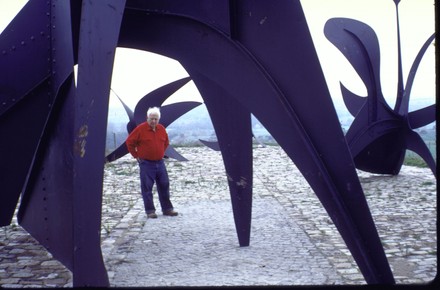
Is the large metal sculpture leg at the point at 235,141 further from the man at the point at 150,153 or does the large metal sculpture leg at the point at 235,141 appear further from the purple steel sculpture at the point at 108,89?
the man at the point at 150,153

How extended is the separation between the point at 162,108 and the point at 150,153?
7781 mm

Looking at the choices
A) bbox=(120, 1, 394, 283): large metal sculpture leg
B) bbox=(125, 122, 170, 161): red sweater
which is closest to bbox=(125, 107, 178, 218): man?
bbox=(125, 122, 170, 161): red sweater

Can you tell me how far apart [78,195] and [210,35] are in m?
1.98

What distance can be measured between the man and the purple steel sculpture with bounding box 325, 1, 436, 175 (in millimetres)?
5745

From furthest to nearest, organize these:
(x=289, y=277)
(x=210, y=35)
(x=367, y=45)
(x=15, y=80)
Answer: (x=367, y=45) < (x=15, y=80) < (x=289, y=277) < (x=210, y=35)

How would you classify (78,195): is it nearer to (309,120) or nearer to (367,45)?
(309,120)

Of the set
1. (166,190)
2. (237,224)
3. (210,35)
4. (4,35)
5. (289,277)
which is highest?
(4,35)

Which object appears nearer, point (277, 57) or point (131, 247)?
point (277, 57)

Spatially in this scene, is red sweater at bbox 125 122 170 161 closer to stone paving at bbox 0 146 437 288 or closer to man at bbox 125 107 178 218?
man at bbox 125 107 178 218

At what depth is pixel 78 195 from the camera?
3.62 meters

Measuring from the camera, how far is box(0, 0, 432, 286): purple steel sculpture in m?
3.72


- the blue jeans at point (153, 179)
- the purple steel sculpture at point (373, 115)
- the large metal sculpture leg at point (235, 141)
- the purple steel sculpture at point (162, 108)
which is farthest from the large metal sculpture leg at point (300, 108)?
the purple steel sculpture at point (162, 108)

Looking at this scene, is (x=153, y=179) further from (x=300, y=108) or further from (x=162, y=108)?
(x=162, y=108)

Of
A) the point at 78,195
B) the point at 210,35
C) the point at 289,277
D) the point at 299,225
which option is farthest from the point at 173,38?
the point at 299,225
